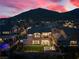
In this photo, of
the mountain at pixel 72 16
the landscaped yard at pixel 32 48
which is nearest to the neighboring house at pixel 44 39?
the landscaped yard at pixel 32 48

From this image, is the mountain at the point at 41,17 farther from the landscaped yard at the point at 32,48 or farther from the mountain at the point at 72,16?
the landscaped yard at the point at 32,48

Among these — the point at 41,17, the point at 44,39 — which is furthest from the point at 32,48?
the point at 41,17

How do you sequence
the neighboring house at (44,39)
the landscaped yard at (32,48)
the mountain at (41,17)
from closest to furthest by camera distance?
the landscaped yard at (32,48)
the neighboring house at (44,39)
the mountain at (41,17)

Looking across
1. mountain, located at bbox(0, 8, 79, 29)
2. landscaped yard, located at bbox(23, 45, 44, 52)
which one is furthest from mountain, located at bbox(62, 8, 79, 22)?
landscaped yard, located at bbox(23, 45, 44, 52)

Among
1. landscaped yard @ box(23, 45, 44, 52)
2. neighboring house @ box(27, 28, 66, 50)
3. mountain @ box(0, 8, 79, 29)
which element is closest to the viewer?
landscaped yard @ box(23, 45, 44, 52)

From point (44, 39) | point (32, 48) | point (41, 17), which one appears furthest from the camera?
point (41, 17)

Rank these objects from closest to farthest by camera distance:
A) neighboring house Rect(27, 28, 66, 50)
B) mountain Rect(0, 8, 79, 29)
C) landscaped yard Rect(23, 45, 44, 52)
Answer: landscaped yard Rect(23, 45, 44, 52) < neighboring house Rect(27, 28, 66, 50) < mountain Rect(0, 8, 79, 29)

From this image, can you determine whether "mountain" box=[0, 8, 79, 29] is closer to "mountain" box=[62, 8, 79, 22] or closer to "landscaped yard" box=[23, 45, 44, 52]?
"mountain" box=[62, 8, 79, 22]

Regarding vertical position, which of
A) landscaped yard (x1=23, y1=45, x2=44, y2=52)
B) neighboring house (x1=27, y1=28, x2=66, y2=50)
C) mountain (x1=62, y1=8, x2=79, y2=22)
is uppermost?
mountain (x1=62, y1=8, x2=79, y2=22)

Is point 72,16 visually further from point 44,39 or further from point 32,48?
point 32,48

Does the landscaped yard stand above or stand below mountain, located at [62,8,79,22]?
below

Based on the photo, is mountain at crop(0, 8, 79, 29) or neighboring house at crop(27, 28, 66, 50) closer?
neighboring house at crop(27, 28, 66, 50)
